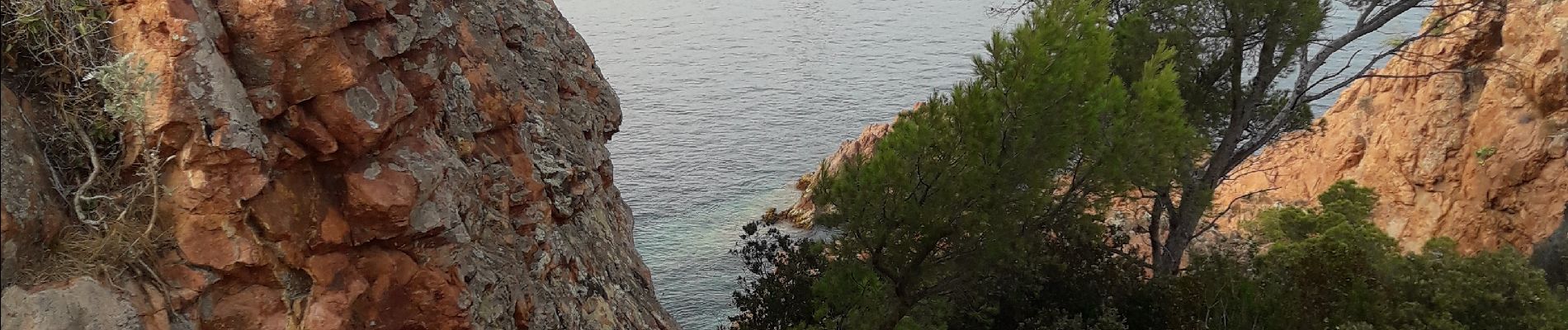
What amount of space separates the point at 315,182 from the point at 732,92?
2467 centimetres

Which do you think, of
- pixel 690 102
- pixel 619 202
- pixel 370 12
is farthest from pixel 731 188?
pixel 370 12

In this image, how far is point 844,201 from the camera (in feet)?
31.5

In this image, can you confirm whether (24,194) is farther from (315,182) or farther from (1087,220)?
(1087,220)

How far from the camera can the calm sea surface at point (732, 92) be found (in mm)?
21750

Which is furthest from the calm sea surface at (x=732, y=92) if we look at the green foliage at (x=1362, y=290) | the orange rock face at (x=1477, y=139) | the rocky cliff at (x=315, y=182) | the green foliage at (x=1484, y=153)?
the green foliage at (x=1484, y=153)

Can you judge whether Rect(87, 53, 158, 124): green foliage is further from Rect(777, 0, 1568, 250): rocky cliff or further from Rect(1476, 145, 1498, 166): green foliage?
Rect(1476, 145, 1498, 166): green foliage

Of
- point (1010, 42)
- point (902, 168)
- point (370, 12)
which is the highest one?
point (1010, 42)

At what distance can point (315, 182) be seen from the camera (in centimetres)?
488

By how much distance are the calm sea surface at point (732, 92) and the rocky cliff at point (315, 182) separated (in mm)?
12103

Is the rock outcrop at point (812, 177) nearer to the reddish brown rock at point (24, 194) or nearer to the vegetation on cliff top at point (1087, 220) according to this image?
the vegetation on cliff top at point (1087, 220)

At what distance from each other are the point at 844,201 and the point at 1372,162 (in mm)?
13195

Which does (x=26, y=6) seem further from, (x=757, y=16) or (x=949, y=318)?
(x=757, y=16)

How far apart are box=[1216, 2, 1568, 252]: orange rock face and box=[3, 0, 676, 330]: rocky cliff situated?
10.8 m

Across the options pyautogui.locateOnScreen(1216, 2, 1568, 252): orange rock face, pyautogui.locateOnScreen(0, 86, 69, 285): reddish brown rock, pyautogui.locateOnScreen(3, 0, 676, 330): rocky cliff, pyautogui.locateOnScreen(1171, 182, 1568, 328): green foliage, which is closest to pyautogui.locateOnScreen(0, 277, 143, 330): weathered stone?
pyautogui.locateOnScreen(3, 0, 676, 330): rocky cliff
